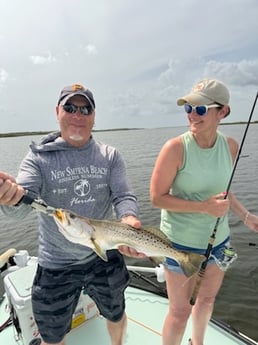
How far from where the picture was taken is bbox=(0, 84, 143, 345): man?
2627 millimetres

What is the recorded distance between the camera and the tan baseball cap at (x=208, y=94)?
2639mm

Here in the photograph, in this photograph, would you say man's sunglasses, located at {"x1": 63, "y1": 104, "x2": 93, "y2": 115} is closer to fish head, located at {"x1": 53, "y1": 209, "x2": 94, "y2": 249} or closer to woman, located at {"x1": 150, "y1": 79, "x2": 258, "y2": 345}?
woman, located at {"x1": 150, "y1": 79, "x2": 258, "y2": 345}

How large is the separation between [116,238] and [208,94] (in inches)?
54.0

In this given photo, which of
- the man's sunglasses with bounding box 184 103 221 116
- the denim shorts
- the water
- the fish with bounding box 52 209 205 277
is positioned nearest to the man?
the fish with bounding box 52 209 205 277

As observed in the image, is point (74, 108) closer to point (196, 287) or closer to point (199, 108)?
point (199, 108)

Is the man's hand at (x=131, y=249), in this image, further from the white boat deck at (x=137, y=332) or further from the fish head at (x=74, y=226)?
the white boat deck at (x=137, y=332)

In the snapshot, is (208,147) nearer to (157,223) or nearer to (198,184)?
(198,184)

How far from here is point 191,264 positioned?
2539mm

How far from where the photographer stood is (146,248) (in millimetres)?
2385

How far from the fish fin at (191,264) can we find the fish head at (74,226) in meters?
0.79

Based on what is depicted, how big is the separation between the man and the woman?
36cm

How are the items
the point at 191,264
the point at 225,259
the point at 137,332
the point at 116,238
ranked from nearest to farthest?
the point at 116,238, the point at 191,264, the point at 225,259, the point at 137,332

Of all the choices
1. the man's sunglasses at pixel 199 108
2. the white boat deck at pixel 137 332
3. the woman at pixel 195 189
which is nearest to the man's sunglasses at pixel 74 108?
the woman at pixel 195 189

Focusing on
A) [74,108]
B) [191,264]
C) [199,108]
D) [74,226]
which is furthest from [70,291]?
[199,108]
